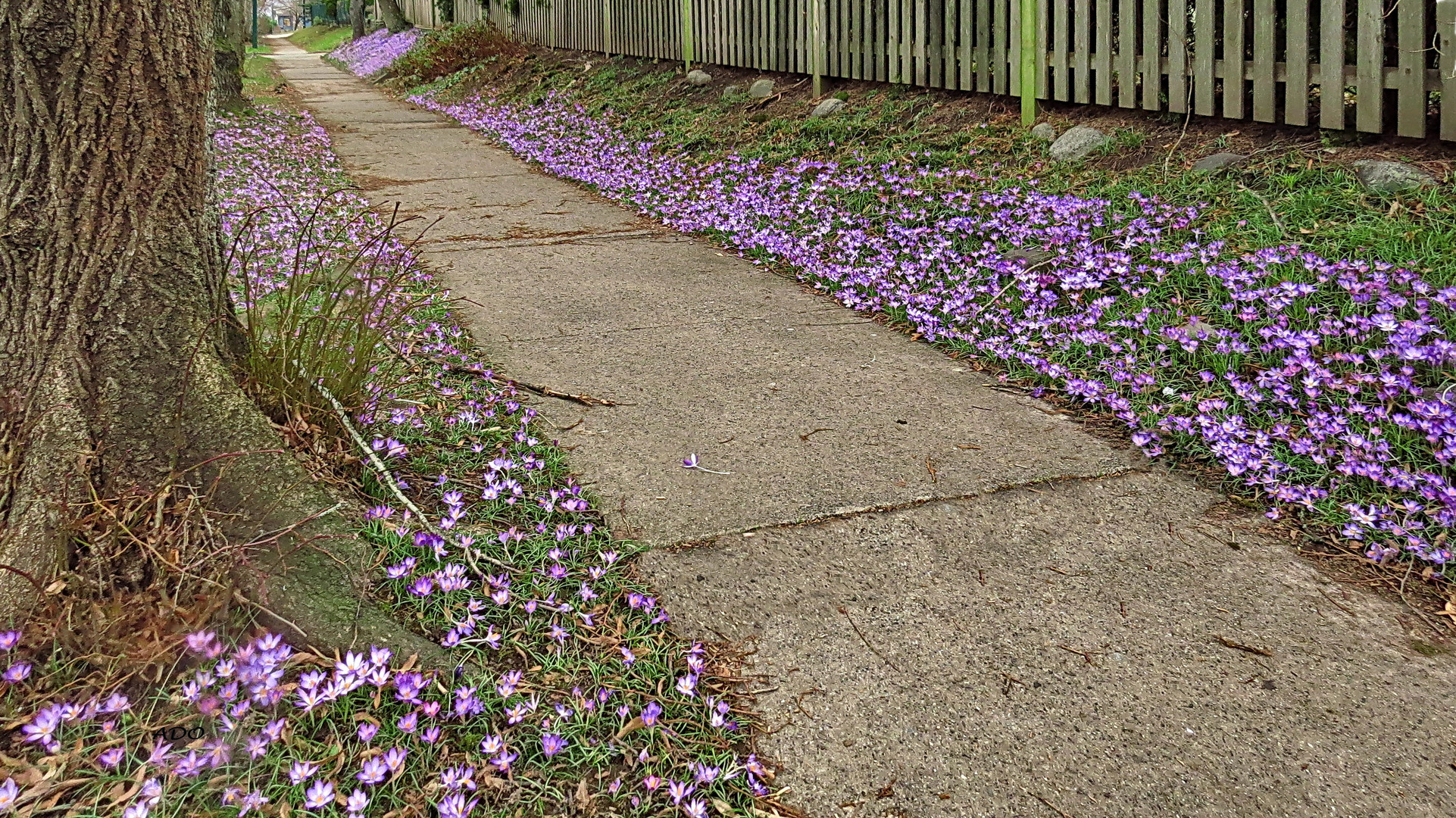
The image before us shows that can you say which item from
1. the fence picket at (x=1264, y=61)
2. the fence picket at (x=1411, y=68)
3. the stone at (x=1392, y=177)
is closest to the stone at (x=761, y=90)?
the fence picket at (x=1264, y=61)

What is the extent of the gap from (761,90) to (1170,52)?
4022mm

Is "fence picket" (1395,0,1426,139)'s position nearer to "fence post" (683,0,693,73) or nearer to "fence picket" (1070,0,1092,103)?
"fence picket" (1070,0,1092,103)

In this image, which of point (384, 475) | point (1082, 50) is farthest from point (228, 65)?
point (384, 475)

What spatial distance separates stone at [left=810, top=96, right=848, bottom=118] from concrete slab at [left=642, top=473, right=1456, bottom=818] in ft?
18.3

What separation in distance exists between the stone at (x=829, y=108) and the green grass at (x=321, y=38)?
28.2m

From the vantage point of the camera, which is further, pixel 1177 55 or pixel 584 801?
pixel 1177 55

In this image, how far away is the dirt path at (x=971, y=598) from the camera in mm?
1762

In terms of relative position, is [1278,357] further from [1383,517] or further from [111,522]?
[111,522]

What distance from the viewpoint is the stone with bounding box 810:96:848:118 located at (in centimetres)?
773

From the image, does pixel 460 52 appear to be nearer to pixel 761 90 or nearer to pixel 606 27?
pixel 606 27

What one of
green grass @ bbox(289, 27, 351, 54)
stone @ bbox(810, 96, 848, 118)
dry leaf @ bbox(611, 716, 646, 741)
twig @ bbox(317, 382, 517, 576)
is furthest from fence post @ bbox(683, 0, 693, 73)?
green grass @ bbox(289, 27, 351, 54)

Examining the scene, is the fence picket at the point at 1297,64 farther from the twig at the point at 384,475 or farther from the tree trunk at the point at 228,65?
the tree trunk at the point at 228,65

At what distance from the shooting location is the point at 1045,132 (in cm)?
604

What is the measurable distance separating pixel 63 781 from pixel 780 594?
1.30 m
